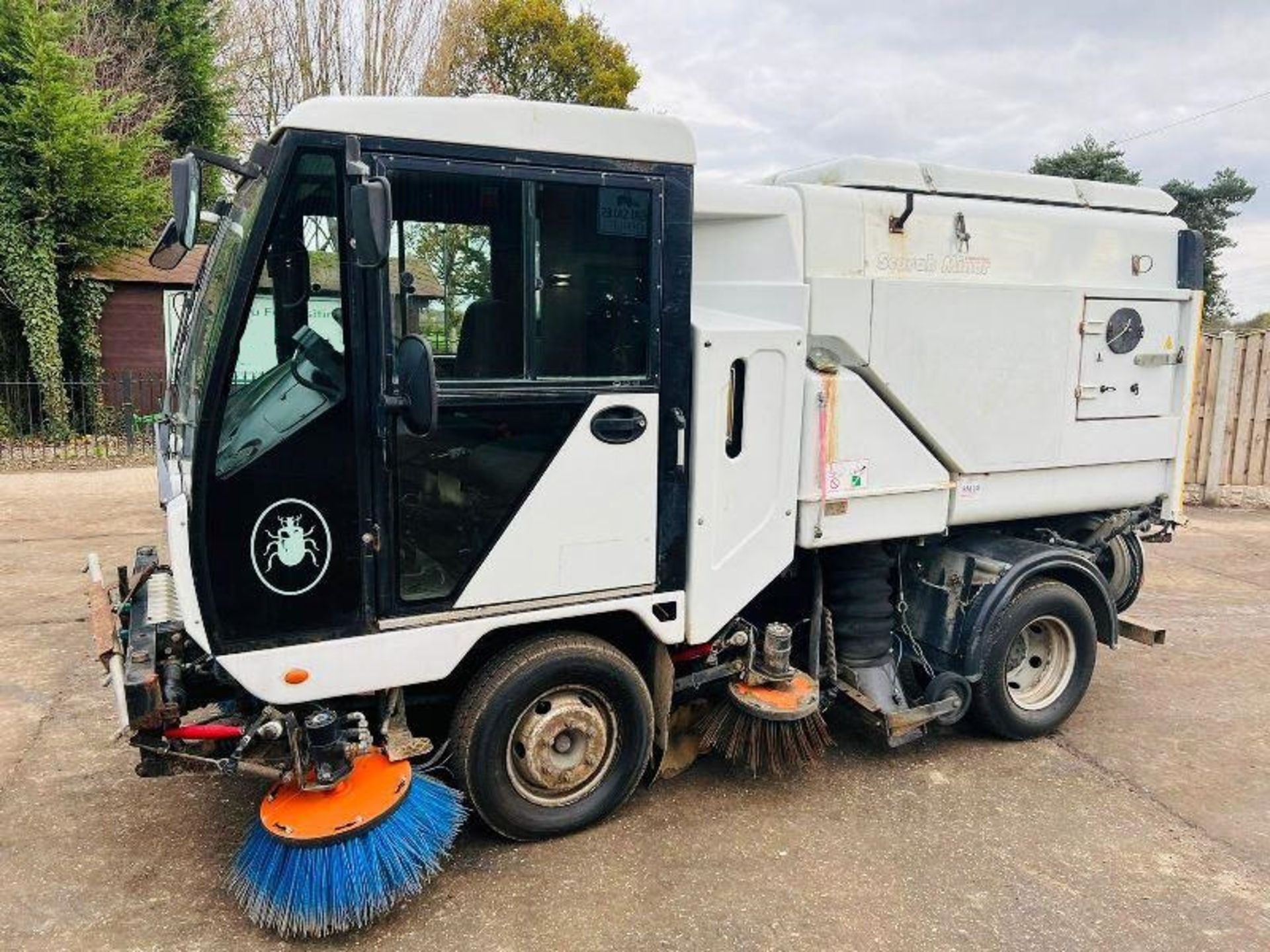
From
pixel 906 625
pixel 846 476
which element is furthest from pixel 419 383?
pixel 906 625

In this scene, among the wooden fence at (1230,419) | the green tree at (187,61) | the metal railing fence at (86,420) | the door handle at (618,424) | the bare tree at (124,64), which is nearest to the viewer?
the door handle at (618,424)

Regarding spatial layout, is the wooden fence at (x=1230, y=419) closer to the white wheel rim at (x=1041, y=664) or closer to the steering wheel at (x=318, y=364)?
the white wheel rim at (x=1041, y=664)

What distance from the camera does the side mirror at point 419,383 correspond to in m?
2.74

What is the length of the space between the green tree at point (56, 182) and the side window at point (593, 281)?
12.5 m

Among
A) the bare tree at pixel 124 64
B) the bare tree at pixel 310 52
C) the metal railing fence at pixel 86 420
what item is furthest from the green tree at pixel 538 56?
the metal railing fence at pixel 86 420

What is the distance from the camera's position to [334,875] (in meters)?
2.86

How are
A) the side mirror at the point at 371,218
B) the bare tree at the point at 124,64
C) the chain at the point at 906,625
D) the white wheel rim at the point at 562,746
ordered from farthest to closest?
the bare tree at the point at 124,64, the chain at the point at 906,625, the white wheel rim at the point at 562,746, the side mirror at the point at 371,218

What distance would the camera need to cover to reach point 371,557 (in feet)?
9.81

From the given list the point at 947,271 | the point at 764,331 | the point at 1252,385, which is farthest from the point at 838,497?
the point at 1252,385

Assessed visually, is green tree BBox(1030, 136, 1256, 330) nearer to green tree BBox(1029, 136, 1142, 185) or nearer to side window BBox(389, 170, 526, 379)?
green tree BBox(1029, 136, 1142, 185)

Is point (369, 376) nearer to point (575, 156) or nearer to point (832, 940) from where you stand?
point (575, 156)

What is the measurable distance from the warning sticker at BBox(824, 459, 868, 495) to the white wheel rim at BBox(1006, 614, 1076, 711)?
131 cm

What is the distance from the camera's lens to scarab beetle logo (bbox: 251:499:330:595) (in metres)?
2.86

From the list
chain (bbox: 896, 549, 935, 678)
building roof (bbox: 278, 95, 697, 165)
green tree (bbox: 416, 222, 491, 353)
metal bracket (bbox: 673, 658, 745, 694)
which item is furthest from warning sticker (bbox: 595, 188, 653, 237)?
chain (bbox: 896, 549, 935, 678)
